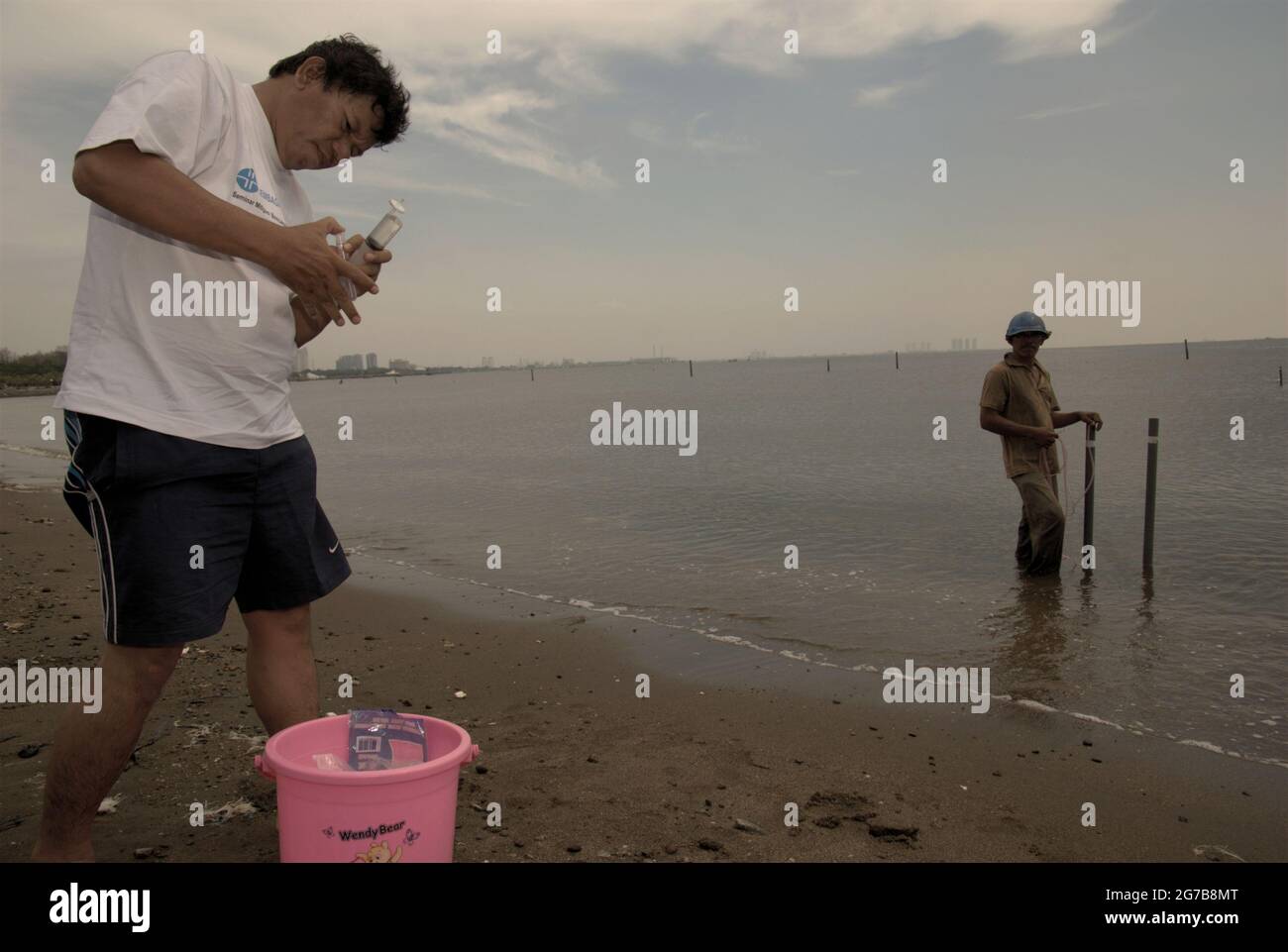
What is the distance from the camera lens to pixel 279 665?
322cm

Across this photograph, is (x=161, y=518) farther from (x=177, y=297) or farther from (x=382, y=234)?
(x=382, y=234)

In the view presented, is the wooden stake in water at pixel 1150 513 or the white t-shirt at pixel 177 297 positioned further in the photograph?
the wooden stake in water at pixel 1150 513

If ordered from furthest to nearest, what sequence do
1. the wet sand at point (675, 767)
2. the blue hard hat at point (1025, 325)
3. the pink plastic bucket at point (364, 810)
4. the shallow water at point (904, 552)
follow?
the blue hard hat at point (1025, 325) → the shallow water at point (904, 552) → the wet sand at point (675, 767) → the pink plastic bucket at point (364, 810)

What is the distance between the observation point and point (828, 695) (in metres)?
5.96

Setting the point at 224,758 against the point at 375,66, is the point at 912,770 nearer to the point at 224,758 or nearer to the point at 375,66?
the point at 224,758

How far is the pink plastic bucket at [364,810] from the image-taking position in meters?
2.48

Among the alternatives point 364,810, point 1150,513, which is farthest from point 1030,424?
point 364,810

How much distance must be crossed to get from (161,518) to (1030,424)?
8614 mm

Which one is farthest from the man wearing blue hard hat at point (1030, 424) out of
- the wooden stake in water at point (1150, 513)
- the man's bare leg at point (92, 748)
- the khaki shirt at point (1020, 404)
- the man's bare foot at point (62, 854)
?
the man's bare foot at point (62, 854)

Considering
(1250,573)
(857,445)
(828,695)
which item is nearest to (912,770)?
(828,695)

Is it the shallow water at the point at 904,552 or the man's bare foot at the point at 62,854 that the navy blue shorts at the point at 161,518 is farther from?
the shallow water at the point at 904,552

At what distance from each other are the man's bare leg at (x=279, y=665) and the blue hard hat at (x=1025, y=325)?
8.04m

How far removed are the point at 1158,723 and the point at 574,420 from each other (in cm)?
4132

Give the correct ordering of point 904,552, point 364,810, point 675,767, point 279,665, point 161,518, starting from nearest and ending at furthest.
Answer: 1. point 364,810
2. point 161,518
3. point 279,665
4. point 675,767
5. point 904,552
